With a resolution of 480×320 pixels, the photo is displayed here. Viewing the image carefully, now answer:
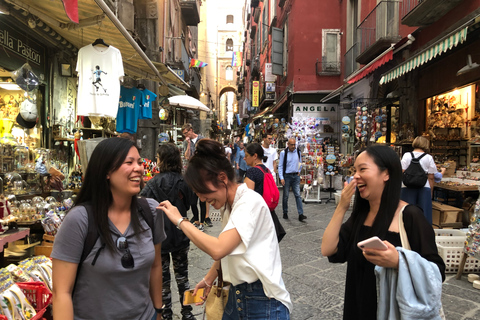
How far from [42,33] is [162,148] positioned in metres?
3.53

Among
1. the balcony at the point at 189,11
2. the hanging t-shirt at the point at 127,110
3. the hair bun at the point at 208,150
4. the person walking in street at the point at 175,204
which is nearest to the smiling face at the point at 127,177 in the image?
the hair bun at the point at 208,150

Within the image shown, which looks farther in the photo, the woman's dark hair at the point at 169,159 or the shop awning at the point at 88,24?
the shop awning at the point at 88,24

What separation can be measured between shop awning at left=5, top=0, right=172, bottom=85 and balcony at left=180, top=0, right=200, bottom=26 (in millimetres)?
15483

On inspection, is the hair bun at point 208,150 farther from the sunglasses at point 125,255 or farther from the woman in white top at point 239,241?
the sunglasses at point 125,255

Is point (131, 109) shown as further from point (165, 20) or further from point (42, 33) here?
point (165, 20)

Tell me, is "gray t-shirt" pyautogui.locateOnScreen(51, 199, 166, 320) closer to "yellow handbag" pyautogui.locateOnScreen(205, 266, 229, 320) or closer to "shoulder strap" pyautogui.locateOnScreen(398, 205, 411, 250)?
"yellow handbag" pyautogui.locateOnScreen(205, 266, 229, 320)

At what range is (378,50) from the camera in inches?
395

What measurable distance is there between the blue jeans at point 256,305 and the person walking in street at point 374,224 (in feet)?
1.32

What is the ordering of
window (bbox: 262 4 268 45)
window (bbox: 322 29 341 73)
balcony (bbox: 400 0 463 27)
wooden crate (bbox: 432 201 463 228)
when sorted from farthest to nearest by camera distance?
window (bbox: 262 4 268 45)
window (bbox: 322 29 341 73)
balcony (bbox: 400 0 463 27)
wooden crate (bbox: 432 201 463 228)

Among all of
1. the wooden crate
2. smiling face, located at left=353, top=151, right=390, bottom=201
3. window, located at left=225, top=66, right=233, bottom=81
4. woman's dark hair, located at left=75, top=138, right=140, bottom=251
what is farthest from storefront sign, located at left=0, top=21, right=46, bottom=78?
window, located at left=225, top=66, right=233, bottom=81

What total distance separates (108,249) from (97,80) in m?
4.23

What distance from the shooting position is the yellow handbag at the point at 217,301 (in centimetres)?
188

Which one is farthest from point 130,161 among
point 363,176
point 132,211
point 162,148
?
point 162,148

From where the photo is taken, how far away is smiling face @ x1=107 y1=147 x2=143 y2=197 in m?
1.71
